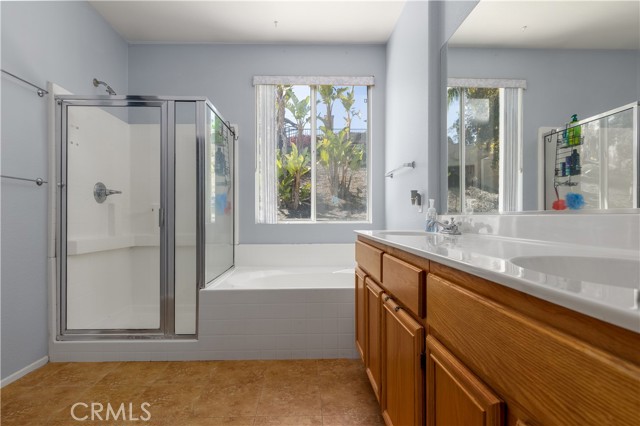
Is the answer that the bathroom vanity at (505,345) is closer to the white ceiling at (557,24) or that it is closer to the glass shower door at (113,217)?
the white ceiling at (557,24)

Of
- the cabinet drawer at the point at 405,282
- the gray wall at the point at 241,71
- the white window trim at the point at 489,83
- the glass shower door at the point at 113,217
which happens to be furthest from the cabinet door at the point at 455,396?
the gray wall at the point at 241,71

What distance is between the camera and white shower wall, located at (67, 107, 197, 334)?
2207 mm

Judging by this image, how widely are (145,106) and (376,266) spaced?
197cm

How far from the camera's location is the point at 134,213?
2.40m

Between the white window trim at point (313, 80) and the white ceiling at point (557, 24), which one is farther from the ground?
the white window trim at point (313, 80)

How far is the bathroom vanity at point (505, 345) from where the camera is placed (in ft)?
1.11

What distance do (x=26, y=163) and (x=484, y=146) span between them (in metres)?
2.60

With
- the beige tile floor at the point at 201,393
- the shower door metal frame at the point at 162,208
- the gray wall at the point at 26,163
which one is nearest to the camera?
the beige tile floor at the point at 201,393

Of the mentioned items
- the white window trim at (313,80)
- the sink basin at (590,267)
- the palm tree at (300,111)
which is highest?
the white window trim at (313,80)

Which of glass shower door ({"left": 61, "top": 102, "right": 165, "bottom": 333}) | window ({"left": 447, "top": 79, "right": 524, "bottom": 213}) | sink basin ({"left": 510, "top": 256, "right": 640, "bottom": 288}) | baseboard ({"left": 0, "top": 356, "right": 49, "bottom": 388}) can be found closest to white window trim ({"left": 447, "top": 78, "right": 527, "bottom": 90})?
window ({"left": 447, "top": 79, "right": 524, "bottom": 213})

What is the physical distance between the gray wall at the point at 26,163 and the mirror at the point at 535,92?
253cm

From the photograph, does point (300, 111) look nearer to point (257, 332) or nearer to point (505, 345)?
point (257, 332)

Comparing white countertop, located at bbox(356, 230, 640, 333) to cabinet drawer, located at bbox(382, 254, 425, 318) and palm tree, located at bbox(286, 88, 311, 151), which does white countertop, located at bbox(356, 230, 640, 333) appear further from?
palm tree, located at bbox(286, 88, 311, 151)

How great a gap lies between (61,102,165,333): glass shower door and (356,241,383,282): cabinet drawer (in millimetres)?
1420
